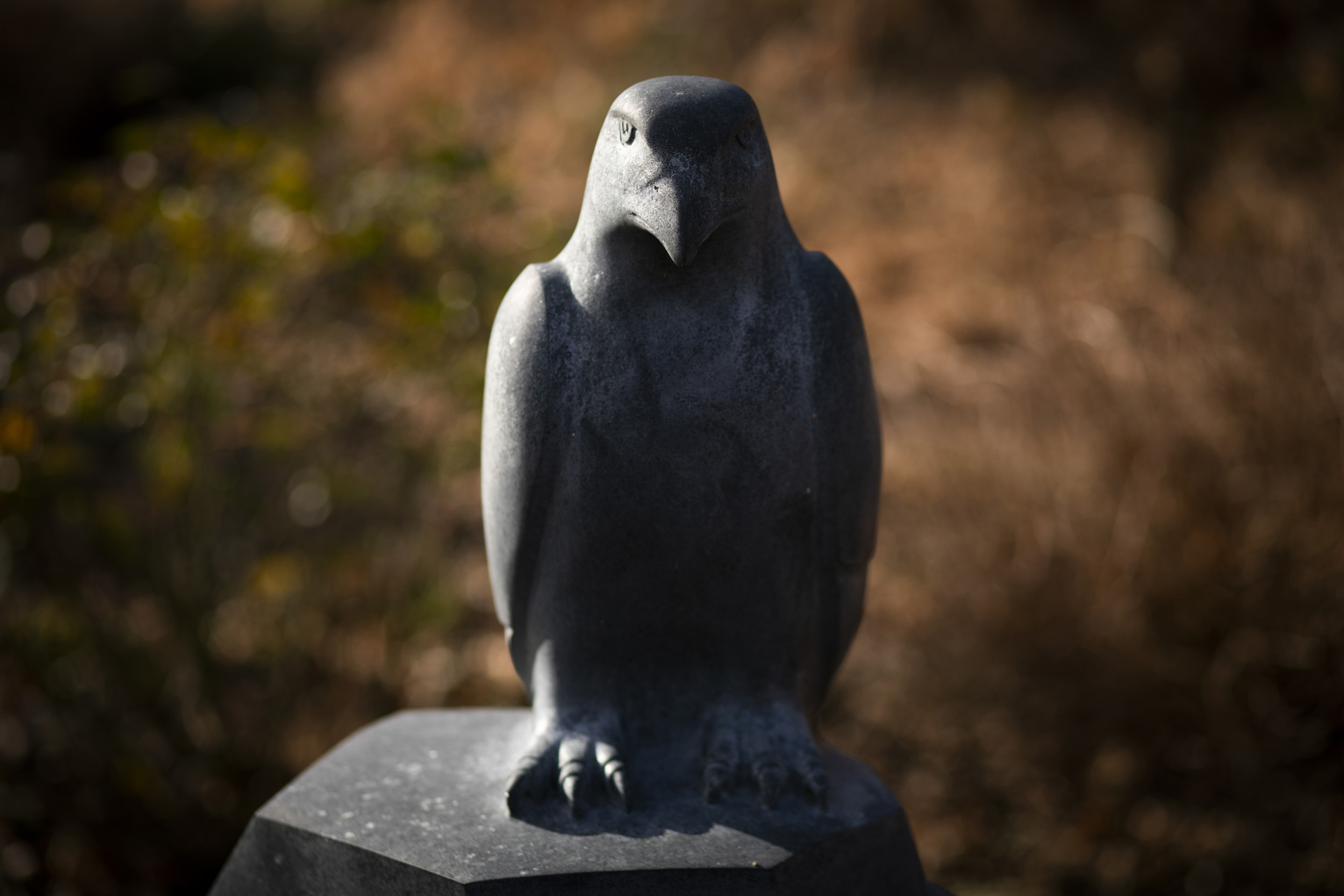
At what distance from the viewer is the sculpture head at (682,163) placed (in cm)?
169

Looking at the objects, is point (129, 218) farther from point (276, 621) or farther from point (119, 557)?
point (276, 621)

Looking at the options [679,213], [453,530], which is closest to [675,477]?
[679,213]

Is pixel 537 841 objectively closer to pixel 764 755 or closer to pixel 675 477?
pixel 764 755

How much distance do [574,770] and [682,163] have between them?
100 centimetres

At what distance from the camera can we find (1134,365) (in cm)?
377

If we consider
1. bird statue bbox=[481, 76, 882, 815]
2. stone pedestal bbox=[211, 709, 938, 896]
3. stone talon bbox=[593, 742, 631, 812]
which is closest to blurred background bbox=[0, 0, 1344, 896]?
bird statue bbox=[481, 76, 882, 815]

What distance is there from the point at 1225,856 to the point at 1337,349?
1.62m

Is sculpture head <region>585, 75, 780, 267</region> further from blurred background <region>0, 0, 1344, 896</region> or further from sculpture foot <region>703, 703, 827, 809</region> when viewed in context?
blurred background <region>0, 0, 1344, 896</region>

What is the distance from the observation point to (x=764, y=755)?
1887 mm

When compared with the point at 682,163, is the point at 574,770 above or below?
below

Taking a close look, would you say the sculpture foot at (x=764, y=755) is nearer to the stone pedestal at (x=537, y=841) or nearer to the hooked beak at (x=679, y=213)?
the stone pedestal at (x=537, y=841)

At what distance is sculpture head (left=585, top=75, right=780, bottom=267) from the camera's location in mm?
1686

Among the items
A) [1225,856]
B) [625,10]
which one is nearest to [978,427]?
[1225,856]

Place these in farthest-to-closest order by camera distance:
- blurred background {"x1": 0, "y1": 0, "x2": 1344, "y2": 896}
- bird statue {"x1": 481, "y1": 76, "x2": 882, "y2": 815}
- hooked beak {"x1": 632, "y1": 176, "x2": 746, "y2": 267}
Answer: blurred background {"x1": 0, "y1": 0, "x2": 1344, "y2": 896} < bird statue {"x1": 481, "y1": 76, "x2": 882, "y2": 815} < hooked beak {"x1": 632, "y1": 176, "x2": 746, "y2": 267}
